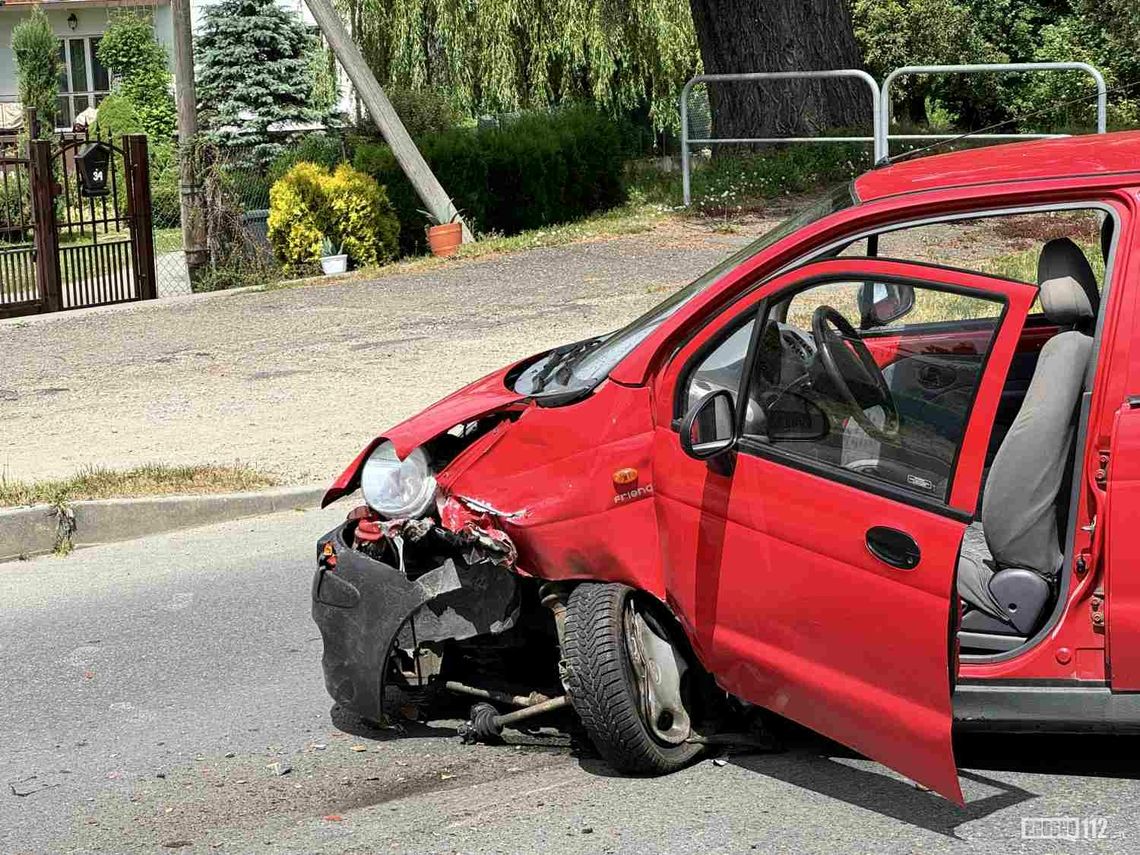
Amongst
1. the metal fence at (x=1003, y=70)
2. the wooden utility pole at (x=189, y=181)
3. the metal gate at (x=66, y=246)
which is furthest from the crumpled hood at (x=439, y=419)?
the wooden utility pole at (x=189, y=181)

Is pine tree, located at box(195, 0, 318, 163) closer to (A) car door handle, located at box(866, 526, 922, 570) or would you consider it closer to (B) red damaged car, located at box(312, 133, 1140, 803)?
(B) red damaged car, located at box(312, 133, 1140, 803)

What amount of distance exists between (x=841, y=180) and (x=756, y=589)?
17.0 meters

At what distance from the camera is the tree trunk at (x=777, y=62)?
69.5ft

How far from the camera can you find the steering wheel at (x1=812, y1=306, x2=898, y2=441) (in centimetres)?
422

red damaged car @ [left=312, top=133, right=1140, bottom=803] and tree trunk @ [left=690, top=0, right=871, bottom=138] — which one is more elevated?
tree trunk @ [left=690, top=0, right=871, bottom=138]

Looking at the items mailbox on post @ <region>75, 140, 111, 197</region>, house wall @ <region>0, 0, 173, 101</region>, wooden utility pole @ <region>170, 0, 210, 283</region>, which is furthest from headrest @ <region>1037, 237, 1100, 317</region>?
house wall @ <region>0, 0, 173, 101</region>

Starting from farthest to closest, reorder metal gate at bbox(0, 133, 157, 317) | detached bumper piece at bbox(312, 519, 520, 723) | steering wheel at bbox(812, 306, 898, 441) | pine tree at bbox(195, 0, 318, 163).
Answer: pine tree at bbox(195, 0, 318, 163) < metal gate at bbox(0, 133, 157, 317) < detached bumper piece at bbox(312, 519, 520, 723) < steering wheel at bbox(812, 306, 898, 441)

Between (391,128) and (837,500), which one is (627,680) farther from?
(391,128)

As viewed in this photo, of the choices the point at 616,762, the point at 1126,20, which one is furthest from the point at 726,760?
the point at 1126,20

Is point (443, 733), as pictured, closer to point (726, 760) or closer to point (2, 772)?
point (726, 760)

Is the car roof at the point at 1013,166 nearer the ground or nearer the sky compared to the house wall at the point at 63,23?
nearer the ground

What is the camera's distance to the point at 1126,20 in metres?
31.7

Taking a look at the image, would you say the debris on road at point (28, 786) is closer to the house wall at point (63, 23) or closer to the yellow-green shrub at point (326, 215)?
the yellow-green shrub at point (326, 215)
